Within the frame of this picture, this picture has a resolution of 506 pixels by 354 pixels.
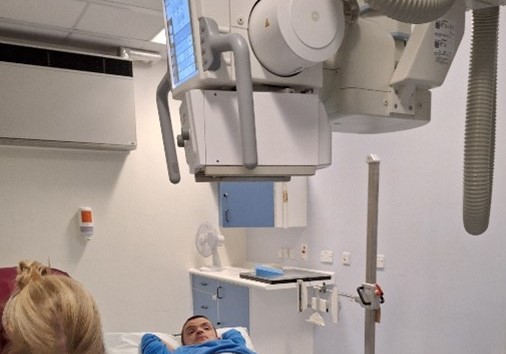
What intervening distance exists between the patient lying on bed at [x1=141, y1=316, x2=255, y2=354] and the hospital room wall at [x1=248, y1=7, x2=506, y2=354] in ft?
3.74

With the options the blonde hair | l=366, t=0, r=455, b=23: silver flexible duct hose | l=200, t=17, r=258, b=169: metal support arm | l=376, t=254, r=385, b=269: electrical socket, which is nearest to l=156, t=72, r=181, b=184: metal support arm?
l=200, t=17, r=258, b=169: metal support arm

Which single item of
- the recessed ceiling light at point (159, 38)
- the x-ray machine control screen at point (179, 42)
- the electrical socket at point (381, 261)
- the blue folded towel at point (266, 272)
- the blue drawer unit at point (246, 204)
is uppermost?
the recessed ceiling light at point (159, 38)

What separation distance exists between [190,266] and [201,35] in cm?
334

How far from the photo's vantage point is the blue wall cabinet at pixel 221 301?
134 inches

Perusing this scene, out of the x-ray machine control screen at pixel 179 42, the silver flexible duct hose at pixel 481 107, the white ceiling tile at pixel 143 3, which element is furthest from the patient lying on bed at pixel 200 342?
the white ceiling tile at pixel 143 3

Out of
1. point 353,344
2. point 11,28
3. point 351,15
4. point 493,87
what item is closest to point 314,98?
point 351,15

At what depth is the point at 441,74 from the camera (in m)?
1.10

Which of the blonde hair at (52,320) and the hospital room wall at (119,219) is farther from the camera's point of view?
the hospital room wall at (119,219)

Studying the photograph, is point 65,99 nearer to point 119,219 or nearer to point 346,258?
point 119,219

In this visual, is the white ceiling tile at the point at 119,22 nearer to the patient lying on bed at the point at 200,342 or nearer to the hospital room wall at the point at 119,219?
the hospital room wall at the point at 119,219

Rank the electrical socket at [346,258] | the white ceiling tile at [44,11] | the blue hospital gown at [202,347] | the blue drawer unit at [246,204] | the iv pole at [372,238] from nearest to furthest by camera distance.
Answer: the iv pole at [372,238], the blue hospital gown at [202,347], the white ceiling tile at [44,11], the electrical socket at [346,258], the blue drawer unit at [246,204]

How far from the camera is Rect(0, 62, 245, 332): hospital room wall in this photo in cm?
340

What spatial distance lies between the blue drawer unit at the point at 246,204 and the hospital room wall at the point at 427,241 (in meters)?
0.56

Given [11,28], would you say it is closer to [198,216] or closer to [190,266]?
[198,216]
